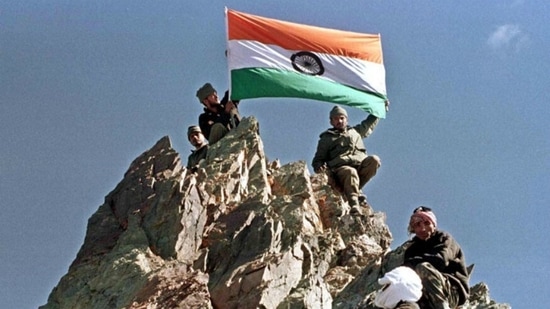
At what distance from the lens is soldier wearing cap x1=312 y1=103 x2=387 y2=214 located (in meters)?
Answer: 24.8

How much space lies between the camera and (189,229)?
66.3 feet

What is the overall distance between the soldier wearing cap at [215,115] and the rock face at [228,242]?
719 mm

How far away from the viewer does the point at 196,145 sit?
25.4 m

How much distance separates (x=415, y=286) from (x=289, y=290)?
6.27 m

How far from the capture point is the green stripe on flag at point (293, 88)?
25047mm

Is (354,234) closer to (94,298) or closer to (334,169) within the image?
(334,169)

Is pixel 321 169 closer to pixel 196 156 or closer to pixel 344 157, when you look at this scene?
pixel 344 157

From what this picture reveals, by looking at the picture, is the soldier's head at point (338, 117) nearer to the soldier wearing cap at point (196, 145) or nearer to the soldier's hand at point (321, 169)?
the soldier's hand at point (321, 169)

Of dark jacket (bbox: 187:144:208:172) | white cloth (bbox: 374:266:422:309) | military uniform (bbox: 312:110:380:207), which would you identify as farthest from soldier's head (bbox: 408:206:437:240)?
dark jacket (bbox: 187:144:208:172)

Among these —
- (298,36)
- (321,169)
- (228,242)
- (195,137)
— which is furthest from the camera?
(298,36)

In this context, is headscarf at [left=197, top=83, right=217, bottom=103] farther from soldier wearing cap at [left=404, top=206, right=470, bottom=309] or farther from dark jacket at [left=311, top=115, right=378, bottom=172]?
soldier wearing cap at [left=404, top=206, right=470, bottom=309]

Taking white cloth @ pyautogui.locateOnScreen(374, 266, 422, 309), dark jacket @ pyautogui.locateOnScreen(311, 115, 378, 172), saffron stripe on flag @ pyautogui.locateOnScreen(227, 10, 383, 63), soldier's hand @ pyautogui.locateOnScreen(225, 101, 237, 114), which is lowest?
white cloth @ pyautogui.locateOnScreen(374, 266, 422, 309)

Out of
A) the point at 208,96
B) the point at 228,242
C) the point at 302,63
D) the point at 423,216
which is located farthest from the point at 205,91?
the point at 423,216

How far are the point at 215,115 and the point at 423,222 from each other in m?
14.0
